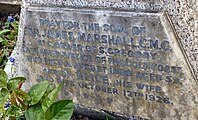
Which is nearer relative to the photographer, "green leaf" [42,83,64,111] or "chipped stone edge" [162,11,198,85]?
"chipped stone edge" [162,11,198,85]

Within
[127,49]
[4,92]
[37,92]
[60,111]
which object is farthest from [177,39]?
[4,92]

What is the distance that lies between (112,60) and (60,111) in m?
0.35

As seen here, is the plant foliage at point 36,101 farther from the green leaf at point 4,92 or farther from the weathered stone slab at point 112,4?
the weathered stone slab at point 112,4

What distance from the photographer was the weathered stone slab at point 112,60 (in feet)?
Result: 6.35

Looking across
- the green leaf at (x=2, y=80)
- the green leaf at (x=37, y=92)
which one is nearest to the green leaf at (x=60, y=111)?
the green leaf at (x=37, y=92)

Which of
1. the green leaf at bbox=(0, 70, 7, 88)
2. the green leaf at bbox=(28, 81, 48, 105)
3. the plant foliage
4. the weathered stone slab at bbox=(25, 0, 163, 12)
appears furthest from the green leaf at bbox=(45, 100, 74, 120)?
the weathered stone slab at bbox=(25, 0, 163, 12)

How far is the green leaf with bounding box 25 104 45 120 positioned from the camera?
6.64 feet

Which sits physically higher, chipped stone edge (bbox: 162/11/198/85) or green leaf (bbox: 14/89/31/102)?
chipped stone edge (bbox: 162/11/198/85)

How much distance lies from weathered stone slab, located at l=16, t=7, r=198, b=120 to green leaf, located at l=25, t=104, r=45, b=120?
283mm

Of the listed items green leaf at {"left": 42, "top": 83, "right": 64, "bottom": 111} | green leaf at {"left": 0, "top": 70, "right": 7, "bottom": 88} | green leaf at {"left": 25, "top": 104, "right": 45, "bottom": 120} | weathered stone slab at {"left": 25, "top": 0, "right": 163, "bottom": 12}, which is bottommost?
green leaf at {"left": 25, "top": 104, "right": 45, "bottom": 120}

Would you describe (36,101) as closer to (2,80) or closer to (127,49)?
(2,80)

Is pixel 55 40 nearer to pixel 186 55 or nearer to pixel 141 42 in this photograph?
pixel 141 42

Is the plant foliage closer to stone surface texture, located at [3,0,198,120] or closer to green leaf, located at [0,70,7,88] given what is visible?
green leaf, located at [0,70,7,88]

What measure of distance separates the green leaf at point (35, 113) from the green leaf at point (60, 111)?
8 cm
